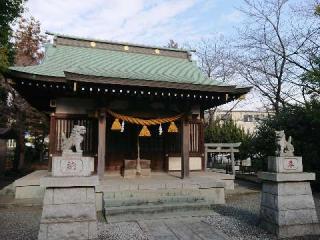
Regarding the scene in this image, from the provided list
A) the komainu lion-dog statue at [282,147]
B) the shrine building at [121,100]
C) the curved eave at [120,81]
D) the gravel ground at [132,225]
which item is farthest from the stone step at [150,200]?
the curved eave at [120,81]

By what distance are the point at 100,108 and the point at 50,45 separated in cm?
599

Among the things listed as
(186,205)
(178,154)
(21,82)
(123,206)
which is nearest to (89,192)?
(123,206)

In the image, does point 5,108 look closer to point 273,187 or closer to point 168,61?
point 168,61

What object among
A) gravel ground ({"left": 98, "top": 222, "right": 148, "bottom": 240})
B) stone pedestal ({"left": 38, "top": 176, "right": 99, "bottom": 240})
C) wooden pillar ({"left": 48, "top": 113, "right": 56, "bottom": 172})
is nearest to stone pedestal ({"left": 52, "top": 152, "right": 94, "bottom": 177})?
stone pedestal ({"left": 38, "top": 176, "right": 99, "bottom": 240})

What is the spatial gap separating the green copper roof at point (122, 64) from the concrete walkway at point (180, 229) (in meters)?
5.61

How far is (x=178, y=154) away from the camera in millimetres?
13125

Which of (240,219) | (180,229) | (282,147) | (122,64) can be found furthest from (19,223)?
(122,64)

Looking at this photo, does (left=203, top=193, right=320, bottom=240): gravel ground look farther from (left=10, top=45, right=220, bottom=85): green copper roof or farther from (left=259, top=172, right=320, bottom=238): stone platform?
(left=10, top=45, right=220, bottom=85): green copper roof

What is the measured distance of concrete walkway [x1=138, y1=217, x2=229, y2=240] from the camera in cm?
655

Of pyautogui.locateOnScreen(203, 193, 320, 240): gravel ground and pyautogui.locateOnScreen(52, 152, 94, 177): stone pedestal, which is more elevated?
pyautogui.locateOnScreen(52, 152, 94, 177): stone pedestal

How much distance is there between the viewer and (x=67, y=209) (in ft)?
18.7

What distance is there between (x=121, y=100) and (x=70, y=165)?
649cm

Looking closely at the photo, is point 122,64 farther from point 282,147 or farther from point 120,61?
point 282,147

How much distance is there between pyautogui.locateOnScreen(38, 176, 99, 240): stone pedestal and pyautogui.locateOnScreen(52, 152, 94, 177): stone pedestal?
14cm
